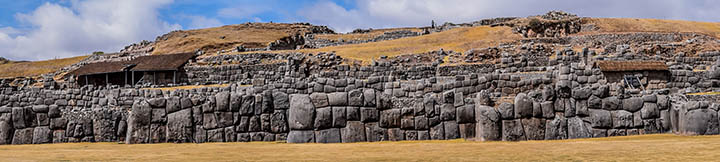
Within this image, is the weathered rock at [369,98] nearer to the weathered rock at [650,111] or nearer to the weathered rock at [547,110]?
the weathered rock at [547,110]

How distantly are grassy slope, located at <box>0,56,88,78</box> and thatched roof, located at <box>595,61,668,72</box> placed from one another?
61.2 m

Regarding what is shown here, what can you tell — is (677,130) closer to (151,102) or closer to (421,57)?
(151,102)

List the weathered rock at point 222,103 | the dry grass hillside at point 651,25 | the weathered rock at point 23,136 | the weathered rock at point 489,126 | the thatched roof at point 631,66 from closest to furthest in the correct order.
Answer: the weathered rock at point 489,126 < the weathered rock at point 222,103 < the weathered rock at point 23,136 < the thatched roof at point 631,66 < the dry grass hillside at point 651,25

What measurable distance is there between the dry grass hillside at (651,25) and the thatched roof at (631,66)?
28.4 meters

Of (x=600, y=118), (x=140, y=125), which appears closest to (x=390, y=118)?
(x=600, y=118)

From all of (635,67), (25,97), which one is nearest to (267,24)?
(25,97)

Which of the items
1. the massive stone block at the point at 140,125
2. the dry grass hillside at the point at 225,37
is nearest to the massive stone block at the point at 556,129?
the massive stone block at the point at 140,125

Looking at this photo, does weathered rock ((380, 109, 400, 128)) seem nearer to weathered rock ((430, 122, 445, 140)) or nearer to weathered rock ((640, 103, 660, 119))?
weathered rock ((430, 122, 445, 140))

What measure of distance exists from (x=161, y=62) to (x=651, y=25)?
42.8 metres

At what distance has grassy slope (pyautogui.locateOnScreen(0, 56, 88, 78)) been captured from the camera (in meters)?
68.6

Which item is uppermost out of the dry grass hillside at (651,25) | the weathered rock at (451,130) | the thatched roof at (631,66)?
the dry grass hillside at (651,25)

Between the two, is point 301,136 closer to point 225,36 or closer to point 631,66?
point 631,66

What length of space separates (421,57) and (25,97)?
77.2ft

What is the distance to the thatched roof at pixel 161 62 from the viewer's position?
45125 millimetres
